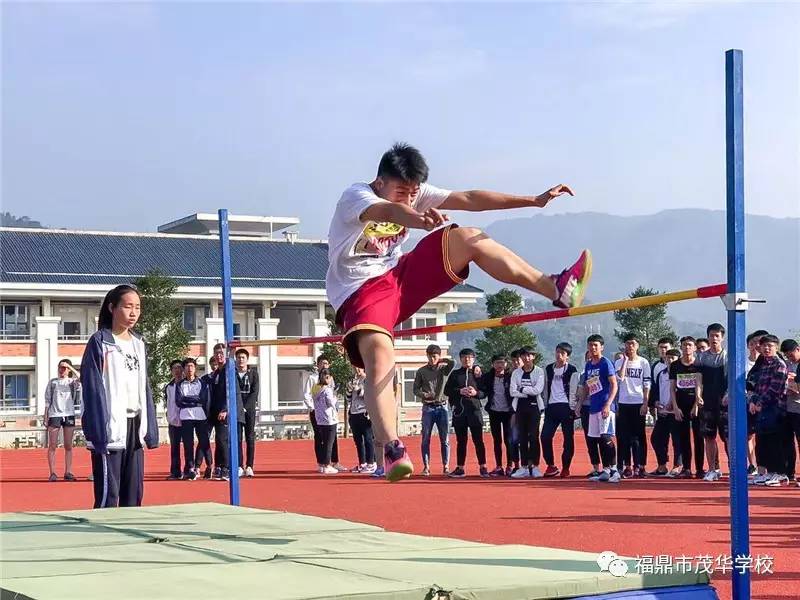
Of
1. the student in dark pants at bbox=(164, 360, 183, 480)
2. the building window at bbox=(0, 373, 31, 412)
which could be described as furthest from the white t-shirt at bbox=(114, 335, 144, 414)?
the building window at bbox=(0, 373, 31, 412)

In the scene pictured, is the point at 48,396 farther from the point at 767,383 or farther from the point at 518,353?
the point at 767,383

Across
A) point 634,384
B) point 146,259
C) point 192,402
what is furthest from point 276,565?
point 146,259

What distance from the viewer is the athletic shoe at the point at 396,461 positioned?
4508mm

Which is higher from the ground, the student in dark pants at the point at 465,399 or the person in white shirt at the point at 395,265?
the person in white shirt at the point at 395,265

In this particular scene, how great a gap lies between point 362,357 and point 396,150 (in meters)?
0.91

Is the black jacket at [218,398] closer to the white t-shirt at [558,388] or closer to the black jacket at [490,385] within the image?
the black jacket at [490,385]

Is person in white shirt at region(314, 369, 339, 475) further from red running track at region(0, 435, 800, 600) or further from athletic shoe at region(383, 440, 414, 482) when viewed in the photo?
athletic shoe at region(383, 440, 414, 482)

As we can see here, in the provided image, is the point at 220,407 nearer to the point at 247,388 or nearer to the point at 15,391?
the point at 247,388

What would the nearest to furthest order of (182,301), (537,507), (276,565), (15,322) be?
1. (276,565)
2. (537,507)
3. (15,322)
4. (182,301)

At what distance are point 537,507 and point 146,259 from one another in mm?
36145

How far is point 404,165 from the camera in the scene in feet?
16.2

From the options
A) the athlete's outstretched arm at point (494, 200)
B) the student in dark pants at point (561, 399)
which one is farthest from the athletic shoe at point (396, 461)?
the student in dark pants at point (561, 399)

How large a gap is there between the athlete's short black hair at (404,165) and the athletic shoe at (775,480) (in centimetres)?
684

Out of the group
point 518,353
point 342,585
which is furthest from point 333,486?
point 342,585
